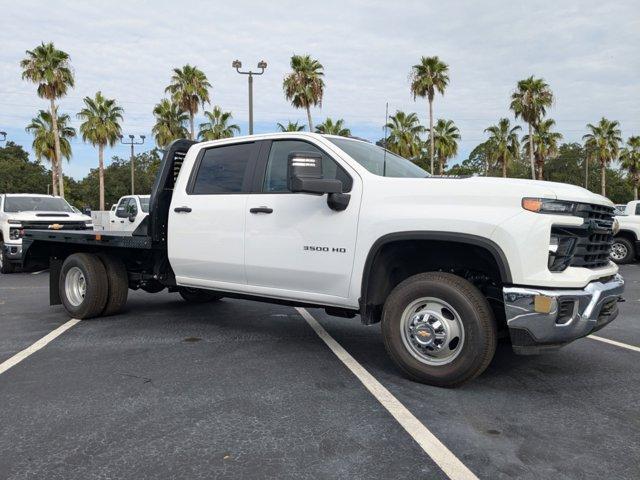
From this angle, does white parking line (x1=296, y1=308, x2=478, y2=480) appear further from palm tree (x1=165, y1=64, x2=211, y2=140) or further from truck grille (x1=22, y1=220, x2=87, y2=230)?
palm tree (x1=165, y1=64, x2=211, y2=140)

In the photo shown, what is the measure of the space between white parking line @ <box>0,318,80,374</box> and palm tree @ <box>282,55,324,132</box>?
2862 cm

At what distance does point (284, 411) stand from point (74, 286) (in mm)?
4303

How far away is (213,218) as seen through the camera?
5316 millimetres

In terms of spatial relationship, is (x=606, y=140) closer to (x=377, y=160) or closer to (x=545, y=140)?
(x=545, y=140)

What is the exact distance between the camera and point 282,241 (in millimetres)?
4820

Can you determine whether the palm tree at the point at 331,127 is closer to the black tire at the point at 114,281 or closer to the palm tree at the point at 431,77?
the palm tree at the point at 431,77

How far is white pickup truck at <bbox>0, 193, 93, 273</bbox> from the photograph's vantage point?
11875 millimetres

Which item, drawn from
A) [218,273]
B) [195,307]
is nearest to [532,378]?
[218,273]

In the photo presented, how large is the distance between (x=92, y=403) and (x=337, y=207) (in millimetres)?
2271

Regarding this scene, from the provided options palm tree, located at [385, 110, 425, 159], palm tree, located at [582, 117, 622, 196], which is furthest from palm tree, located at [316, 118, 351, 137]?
palm tree, located at [582, 117, 622, 196]

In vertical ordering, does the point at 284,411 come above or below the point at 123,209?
below

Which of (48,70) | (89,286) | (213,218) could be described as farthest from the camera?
(48,70)

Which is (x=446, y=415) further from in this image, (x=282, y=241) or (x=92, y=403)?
(x=92, y=403)

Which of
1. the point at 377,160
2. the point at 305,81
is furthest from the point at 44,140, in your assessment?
the point at 377,160
